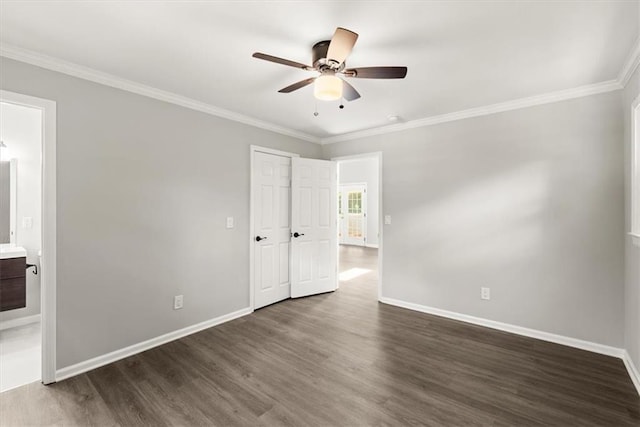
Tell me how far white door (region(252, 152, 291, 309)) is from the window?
3581mm

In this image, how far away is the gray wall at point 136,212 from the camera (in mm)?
2336

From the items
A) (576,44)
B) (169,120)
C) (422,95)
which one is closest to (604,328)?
(576,44)

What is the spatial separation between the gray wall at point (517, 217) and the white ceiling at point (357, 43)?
0.52 metres

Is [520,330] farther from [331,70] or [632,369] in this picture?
[331,70]

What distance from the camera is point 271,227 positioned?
13.3ft

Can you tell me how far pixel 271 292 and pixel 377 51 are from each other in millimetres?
3208

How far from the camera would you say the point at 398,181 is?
13.3 feet

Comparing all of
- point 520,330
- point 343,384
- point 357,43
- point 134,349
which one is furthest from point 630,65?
point 134,349

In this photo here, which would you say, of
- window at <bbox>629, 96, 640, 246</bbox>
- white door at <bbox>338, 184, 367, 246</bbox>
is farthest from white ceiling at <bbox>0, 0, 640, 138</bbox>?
white door at <bbox>338, 184, 367, 246</bbox>

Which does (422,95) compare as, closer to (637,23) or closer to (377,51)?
(377,51)

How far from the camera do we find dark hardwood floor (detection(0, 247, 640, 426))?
189 cm


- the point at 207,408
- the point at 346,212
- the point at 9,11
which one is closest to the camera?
the point at 9,11

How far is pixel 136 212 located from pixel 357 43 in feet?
7.95

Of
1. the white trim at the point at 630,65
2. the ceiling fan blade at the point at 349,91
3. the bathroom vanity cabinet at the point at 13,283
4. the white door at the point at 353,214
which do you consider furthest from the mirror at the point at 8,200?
the white door at the point at 353,214
